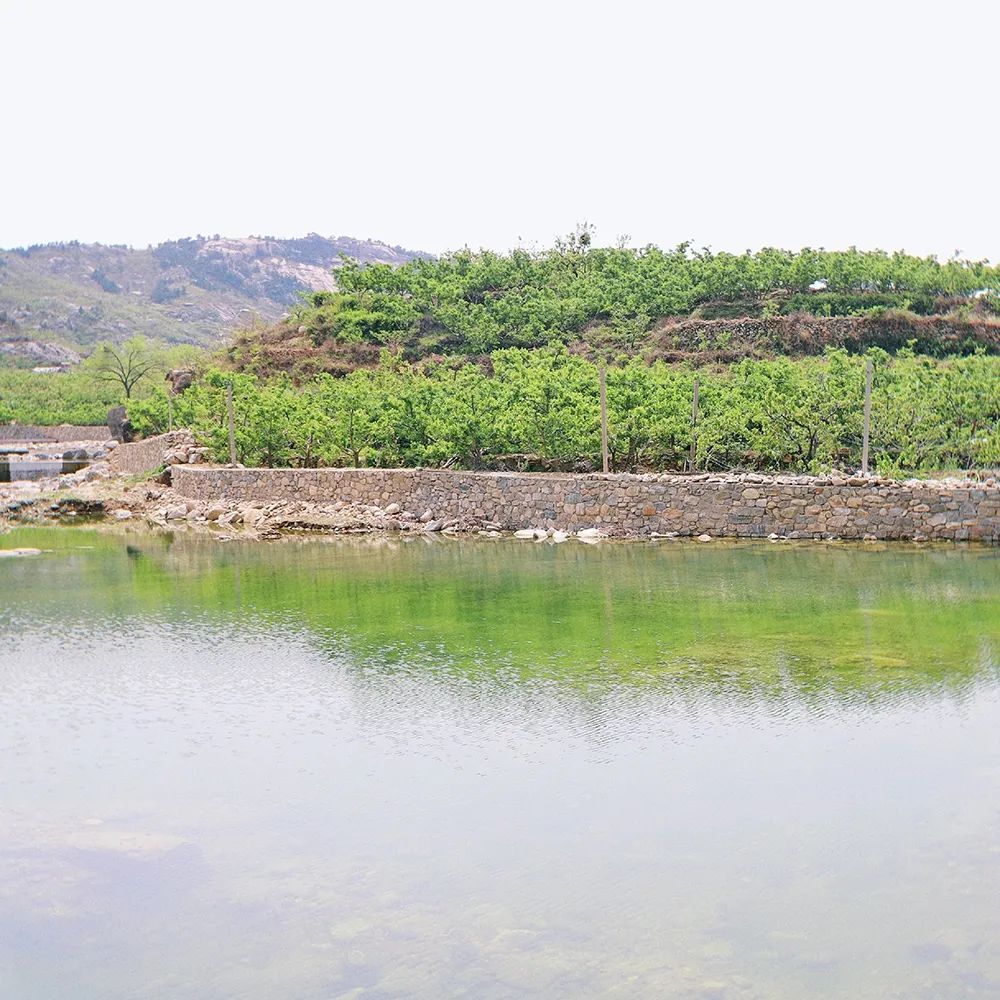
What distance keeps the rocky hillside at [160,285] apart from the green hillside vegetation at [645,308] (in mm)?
62659

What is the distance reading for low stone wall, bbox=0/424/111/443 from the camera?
48219mm

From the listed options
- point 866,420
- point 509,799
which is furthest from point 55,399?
point 509,799

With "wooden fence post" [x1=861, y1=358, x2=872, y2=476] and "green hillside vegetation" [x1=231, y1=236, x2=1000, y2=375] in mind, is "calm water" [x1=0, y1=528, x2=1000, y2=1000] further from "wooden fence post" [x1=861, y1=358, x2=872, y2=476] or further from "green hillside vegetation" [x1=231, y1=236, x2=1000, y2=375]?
"green hillside vegetation" [x1=231, y1=236, x2=1000, y2=375]

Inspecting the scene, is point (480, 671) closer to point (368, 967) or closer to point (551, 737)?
point (551, 737)

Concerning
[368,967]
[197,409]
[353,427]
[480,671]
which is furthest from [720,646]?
[197,409]

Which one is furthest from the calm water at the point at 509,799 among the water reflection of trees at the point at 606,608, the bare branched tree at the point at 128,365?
the bare branched tree at the point at 128,365

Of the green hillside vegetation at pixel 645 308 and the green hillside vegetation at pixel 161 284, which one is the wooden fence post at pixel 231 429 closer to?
the green hillside vegetation at pixel 645 308

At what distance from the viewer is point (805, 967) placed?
4.86 meters

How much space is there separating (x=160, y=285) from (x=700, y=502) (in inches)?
5249

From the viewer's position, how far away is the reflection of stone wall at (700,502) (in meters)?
17.2

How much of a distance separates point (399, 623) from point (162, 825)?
5723 millimetres

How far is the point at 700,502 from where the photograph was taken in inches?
732

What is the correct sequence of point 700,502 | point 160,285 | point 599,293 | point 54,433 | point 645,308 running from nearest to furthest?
point 700,502
point 645,308
point 599,293
point 54,433
point 160,285

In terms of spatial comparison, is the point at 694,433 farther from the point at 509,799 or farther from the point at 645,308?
the point at 645,308
